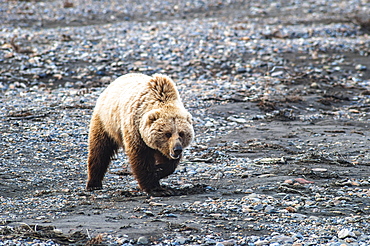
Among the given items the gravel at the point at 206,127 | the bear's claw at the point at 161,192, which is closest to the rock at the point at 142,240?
the gravel at the point at 206,127

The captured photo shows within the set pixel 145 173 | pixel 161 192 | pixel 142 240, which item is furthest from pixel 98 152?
pixel 142 240

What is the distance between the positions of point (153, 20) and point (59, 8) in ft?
14.3

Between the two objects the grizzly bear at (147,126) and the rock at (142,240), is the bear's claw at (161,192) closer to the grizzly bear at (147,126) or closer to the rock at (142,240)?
the grizzly bear at (147,126)

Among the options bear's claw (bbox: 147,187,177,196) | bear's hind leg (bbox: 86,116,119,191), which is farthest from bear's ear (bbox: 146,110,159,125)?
bear's hind leg (bbox: 86,116,119,191)

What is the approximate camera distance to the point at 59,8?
74.7 ft

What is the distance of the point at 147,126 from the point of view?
6074 mm

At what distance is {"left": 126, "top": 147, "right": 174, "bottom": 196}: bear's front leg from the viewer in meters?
6.26

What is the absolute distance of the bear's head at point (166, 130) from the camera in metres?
6.00

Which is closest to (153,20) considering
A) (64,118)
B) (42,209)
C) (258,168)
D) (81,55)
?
(81,55)

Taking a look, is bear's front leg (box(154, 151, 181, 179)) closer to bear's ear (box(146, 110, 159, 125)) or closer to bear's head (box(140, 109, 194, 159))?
bear's head (box(140, 109, 194, 159))

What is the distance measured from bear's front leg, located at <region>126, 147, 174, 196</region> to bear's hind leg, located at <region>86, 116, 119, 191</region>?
88 centimetres

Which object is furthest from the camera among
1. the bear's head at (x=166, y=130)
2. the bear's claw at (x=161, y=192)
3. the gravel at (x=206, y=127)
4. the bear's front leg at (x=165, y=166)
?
the bear's front leg at (x=165, y=166)

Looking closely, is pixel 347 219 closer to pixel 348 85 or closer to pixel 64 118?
pixel 64 118

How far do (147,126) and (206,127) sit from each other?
12.3 ft
